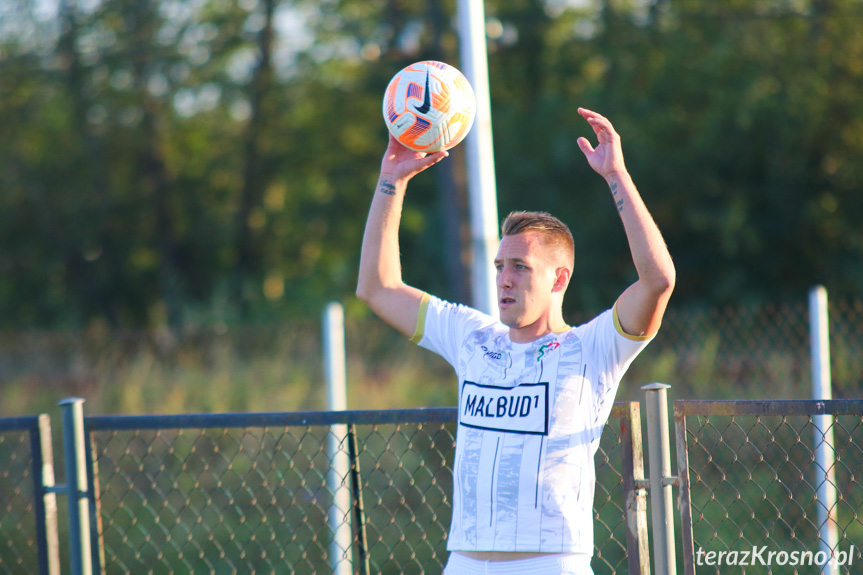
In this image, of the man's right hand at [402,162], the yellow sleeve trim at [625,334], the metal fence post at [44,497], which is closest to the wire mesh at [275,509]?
the metal fence post at [44,497]

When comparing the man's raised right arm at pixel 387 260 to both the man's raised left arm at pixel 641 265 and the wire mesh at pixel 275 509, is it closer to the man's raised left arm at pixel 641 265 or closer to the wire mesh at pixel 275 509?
the man's raised left arm at pixel 641 265

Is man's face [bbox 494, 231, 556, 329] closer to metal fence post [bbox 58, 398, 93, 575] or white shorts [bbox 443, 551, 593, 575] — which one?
white shorts [bbox 443, 551, 593, 575]

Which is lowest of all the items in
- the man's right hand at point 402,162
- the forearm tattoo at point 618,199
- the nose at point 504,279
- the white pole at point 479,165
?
the nose at point 504,279

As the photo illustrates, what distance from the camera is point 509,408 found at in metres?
2.49

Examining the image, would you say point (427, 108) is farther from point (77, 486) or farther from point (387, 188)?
point (77, 486)

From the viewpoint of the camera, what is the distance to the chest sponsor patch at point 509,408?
2453mm

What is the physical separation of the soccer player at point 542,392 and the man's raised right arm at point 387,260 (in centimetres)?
31

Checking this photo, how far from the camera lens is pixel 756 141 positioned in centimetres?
1256

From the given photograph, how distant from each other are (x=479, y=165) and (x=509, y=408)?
12.1 feet

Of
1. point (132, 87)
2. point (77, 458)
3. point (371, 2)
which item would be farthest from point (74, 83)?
point (77, 458)

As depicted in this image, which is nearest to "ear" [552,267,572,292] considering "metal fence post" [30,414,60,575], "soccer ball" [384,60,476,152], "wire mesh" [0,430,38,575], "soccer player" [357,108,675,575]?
"soccer player" [357,108,675,575]

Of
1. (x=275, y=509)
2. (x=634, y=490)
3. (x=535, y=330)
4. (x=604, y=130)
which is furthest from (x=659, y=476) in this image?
(x=275, y=509)

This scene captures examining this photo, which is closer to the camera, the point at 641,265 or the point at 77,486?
the point at 641,265

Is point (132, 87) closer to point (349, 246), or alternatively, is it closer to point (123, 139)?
point (123, 139)
